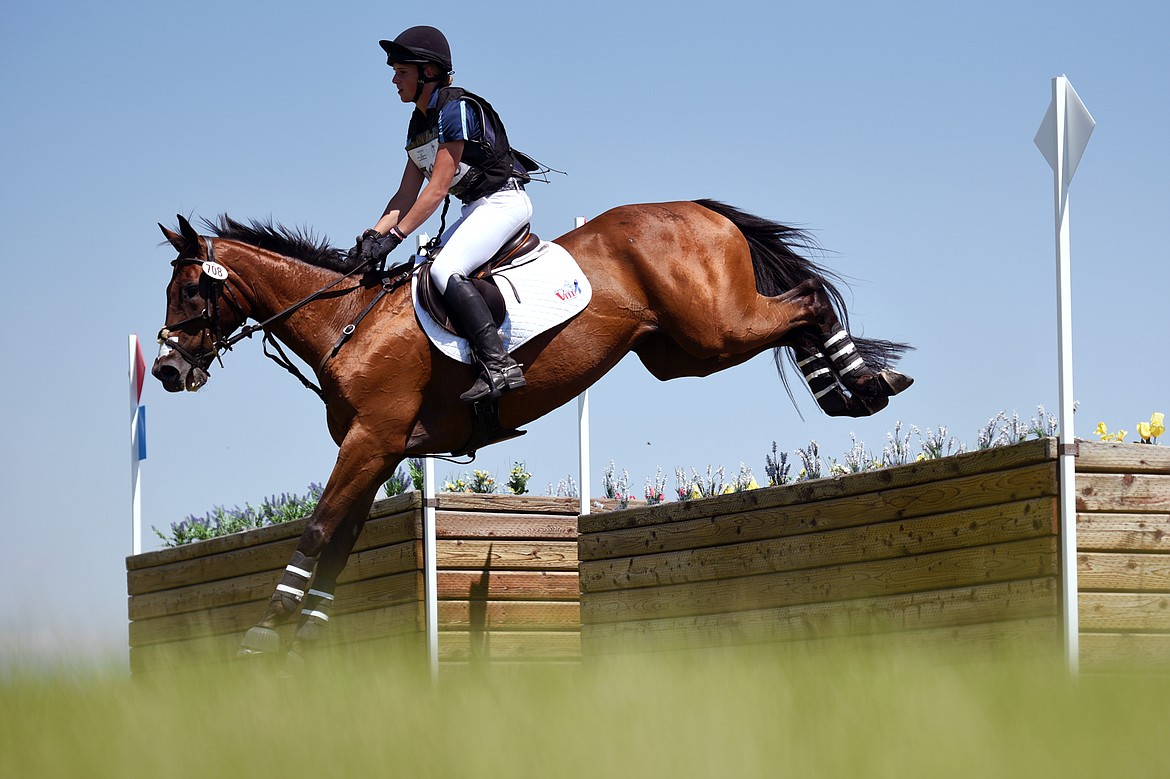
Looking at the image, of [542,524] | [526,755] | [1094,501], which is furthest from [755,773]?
[542,524]

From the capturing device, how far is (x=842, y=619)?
5523 mm

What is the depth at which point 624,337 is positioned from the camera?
221 inches

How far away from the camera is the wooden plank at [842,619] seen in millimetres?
4902

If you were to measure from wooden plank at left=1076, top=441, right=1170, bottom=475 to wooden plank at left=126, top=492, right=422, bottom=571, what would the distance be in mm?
3445

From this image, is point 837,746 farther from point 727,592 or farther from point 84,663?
point 727,592

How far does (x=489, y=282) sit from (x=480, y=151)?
601 mm

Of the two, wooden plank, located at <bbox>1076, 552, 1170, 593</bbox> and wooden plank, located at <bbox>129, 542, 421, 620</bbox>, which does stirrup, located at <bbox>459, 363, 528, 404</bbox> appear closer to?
wooden plank, located at <bbox>129, 542, 421, 620</bbox>

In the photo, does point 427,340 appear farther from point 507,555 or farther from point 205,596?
point 205,596

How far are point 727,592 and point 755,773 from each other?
3650 mm

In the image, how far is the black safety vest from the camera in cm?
558

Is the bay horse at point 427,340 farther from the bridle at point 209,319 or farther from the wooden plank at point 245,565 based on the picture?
the wooden plank at point 245,565

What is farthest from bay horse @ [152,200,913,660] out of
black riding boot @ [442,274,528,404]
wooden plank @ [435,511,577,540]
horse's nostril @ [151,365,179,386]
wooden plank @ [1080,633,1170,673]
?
wooden plank @ [435,511,577,540]

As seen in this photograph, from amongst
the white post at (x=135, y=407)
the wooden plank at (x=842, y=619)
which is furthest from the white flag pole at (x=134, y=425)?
the wooden plank at (x=842, y=619)

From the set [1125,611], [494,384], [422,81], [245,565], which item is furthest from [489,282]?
[245,565]
